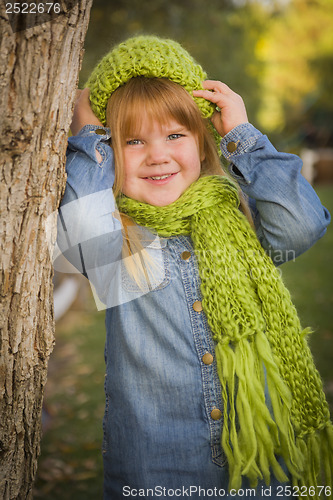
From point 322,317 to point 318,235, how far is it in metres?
4.06

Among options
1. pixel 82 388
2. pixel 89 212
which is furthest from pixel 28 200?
pixel 82 388

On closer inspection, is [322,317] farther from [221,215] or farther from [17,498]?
[17,498]

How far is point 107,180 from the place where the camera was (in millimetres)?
1696

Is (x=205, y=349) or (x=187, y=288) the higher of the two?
(x=187, y=288)

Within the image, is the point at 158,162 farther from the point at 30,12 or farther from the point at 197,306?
the point at 30,12

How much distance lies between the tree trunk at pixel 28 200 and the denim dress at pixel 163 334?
0.69 feet

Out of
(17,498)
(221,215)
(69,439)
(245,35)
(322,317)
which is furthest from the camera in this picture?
(245,35)

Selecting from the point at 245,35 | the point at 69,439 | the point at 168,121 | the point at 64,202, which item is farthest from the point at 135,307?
the point at 245,35

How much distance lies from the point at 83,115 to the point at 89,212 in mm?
485

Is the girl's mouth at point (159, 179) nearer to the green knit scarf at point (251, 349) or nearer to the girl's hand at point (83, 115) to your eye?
the green knit scarf at point (251, 349)

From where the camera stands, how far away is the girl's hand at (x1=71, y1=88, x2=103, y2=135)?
184 cm

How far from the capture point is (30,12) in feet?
A: 4.06

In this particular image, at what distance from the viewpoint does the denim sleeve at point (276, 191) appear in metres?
1.67

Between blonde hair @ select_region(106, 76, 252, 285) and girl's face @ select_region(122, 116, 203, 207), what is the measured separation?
2cm
